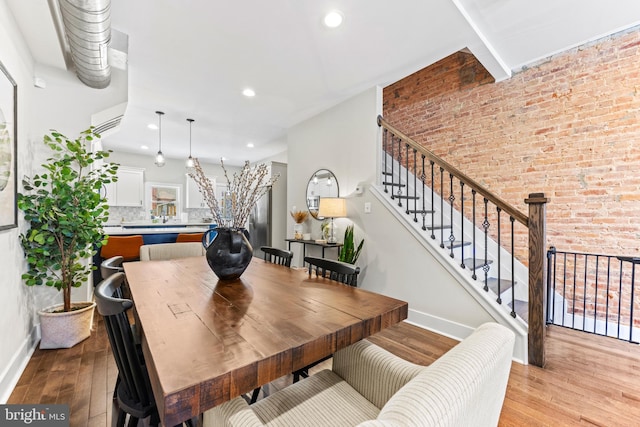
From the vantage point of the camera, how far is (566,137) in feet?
9.22

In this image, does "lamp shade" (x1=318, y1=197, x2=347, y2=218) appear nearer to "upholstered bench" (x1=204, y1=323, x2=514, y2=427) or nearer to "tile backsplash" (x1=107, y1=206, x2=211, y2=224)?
"upholstered bench" (x1=204, y1=323, x2=514, y2=427)

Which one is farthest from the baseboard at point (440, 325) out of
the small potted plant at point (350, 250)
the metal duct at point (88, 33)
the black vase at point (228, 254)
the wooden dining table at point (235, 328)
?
the metal duct at point (88, 33)

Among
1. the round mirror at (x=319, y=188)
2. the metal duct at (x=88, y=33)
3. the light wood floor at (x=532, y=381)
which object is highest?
the metal duct at (x=88, y=33)

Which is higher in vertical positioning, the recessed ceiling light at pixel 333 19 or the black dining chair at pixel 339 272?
the recessed ceiling light at pixel 333 19

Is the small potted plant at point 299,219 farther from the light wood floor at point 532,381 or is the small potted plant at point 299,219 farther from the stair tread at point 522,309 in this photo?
the stair tread at point 522,309

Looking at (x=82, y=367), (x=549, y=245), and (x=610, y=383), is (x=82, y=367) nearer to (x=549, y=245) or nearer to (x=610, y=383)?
(x=610, y=383)

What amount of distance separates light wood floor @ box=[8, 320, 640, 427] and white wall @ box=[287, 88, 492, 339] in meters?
0.31

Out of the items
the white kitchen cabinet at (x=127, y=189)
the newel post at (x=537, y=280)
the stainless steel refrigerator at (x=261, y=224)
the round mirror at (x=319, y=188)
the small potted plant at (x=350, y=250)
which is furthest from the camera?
the white kitchen cabinet at (x=127, y=189)

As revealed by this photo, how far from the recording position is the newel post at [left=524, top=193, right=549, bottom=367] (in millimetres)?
2041

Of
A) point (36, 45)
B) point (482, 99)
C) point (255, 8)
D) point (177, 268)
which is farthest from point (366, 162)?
point (36, 45)

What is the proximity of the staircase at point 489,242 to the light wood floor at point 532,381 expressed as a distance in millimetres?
289

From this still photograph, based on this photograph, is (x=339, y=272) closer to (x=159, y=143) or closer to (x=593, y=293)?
(x=593, y=293)

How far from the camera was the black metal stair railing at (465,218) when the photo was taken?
243cm

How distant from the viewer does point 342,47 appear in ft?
8.48
